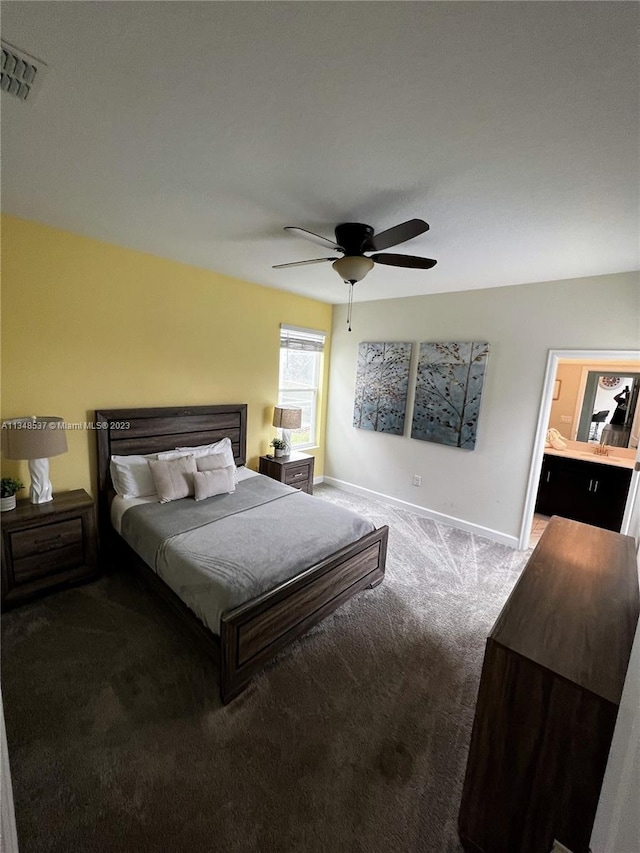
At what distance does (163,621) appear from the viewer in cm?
232

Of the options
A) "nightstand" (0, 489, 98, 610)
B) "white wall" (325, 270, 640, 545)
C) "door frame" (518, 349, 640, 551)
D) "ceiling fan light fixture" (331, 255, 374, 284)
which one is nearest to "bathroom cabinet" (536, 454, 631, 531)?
"door frame" (518, 349, 640, 551)

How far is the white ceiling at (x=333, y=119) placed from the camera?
37.4 inches

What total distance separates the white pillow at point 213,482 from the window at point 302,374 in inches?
62.7

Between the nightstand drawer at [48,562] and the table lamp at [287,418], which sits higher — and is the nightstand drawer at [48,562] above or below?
below

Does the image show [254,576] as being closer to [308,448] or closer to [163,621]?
[163,621]

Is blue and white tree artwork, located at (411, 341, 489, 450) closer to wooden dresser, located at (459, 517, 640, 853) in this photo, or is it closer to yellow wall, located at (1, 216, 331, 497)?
yellow wall, located at (1, 216, 331, 497)

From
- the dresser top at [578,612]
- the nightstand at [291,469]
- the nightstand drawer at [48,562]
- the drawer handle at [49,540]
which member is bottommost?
the nightstand drawer at [48,562]

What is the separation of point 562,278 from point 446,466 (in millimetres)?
2100

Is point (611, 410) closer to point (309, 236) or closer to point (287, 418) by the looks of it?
point (287, 418)

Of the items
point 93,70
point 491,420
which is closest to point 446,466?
point 491,420

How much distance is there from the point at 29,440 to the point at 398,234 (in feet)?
8.60

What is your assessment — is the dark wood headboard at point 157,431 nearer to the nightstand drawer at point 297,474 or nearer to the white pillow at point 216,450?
the white pillow at point 216,450

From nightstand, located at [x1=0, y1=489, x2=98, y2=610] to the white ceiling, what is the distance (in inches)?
77.8

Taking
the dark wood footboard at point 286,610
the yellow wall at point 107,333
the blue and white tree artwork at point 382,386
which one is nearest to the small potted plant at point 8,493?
the yellow wall at point 107,333
